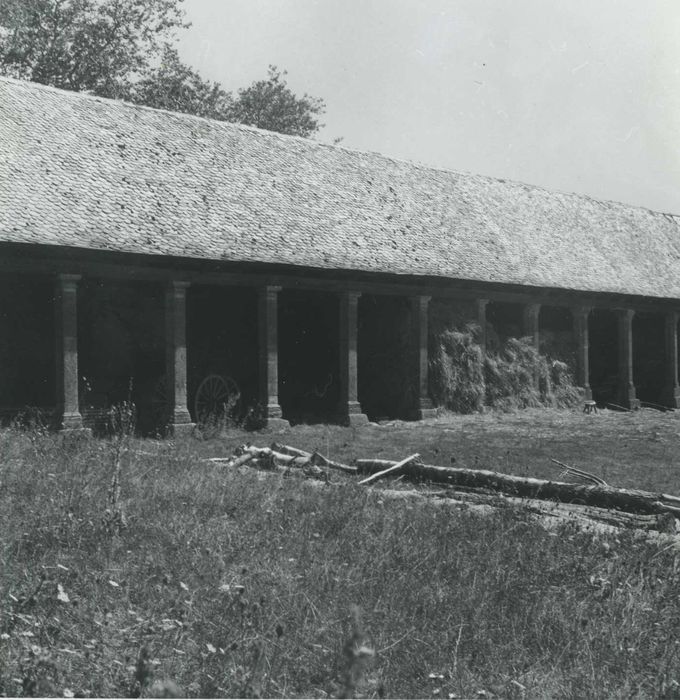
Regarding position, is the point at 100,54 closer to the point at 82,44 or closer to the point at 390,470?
the point at 82,44

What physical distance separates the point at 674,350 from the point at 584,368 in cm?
391

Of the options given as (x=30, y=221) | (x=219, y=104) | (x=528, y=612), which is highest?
(x=219, y=104)

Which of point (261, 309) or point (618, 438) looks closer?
point (618, 438)

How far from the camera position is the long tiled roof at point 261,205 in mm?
15023

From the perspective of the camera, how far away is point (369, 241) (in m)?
18.4

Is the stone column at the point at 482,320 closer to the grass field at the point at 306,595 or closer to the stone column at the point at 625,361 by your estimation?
the stone column at the point at 625,361

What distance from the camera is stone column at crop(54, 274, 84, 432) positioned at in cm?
1424

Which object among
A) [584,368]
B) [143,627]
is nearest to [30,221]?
[143,627]

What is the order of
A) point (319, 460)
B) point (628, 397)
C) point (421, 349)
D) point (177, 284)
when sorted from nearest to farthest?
1. point (319, 460)
2. point (177, 284)
3. point (421, 349)
4. point (628, 397)

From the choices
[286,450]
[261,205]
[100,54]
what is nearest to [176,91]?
[100,54]

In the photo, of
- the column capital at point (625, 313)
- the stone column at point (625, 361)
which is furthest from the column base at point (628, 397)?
the column capital at point (625, 313)

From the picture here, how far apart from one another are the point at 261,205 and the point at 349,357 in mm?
3414

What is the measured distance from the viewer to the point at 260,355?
16.8 m

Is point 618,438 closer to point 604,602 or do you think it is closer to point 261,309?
point 261,309
